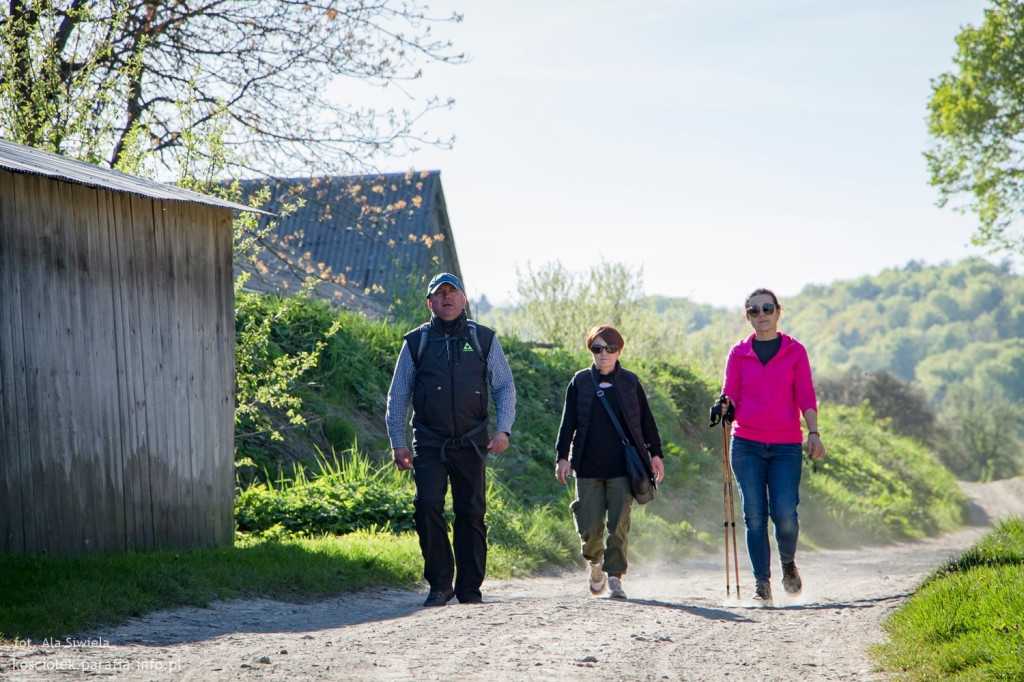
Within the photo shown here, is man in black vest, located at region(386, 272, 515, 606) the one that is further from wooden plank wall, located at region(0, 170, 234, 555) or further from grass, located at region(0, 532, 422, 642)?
wooden plank wall, located at region(0, 170, 234, 555)

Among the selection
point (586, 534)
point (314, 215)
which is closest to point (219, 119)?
point (586, 534)

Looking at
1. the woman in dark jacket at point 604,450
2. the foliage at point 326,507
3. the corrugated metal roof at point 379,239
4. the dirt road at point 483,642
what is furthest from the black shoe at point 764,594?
the corrugated metal roof at point 379,239

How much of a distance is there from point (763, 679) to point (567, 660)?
3.16 feet

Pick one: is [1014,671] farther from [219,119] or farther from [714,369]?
[714,369]

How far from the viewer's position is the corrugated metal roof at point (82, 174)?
737 cm

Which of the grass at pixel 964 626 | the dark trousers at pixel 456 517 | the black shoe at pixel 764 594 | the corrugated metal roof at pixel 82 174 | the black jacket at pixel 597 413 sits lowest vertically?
the black shoe at pixel 764 594

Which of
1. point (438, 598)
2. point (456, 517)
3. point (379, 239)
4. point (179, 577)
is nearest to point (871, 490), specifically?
point (379, 239)

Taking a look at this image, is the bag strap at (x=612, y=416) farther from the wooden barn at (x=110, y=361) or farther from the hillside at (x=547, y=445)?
the wooden barn at (x=110, y=361)

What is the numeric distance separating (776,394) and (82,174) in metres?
5.48

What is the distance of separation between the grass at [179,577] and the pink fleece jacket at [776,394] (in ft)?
11.0

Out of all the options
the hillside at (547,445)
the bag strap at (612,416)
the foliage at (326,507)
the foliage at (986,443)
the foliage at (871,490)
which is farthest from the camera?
the foliage at (986,443)

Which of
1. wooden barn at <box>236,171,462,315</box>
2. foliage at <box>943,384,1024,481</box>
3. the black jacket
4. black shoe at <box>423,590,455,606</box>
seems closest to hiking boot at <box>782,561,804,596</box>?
the black jacket

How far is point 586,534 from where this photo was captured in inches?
316

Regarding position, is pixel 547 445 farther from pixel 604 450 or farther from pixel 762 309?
pixel 762 309
